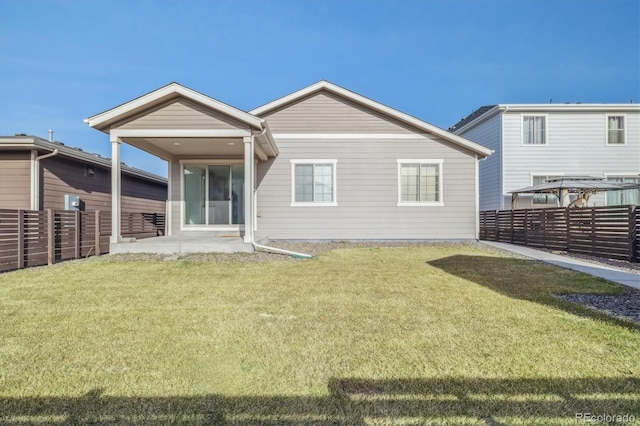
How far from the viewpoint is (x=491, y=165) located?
1559 centimetres

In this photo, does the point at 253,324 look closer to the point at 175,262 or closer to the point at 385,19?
the point at 175,262

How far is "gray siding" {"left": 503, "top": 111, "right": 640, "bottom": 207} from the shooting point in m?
14.6

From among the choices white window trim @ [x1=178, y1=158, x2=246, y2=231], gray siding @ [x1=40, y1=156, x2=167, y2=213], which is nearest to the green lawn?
gray siding @ [x1=40, y1=156, x2=167, y2=213]

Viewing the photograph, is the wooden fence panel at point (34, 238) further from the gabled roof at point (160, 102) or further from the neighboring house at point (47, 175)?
the gabled roof at point (160, 102)

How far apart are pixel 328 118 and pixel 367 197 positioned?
298 centimetres

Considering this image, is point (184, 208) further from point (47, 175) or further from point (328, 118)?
point (328, 118)

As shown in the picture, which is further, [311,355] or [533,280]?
[533,280]

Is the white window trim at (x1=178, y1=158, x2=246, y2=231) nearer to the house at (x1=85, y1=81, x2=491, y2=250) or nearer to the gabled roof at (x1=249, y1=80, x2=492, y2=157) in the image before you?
the house at (x1=85, y1=81, x2=491, y2=250)

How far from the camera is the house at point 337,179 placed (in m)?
11.0

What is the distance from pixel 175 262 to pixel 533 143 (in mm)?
15220

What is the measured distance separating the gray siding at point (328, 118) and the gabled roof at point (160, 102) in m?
3.11
